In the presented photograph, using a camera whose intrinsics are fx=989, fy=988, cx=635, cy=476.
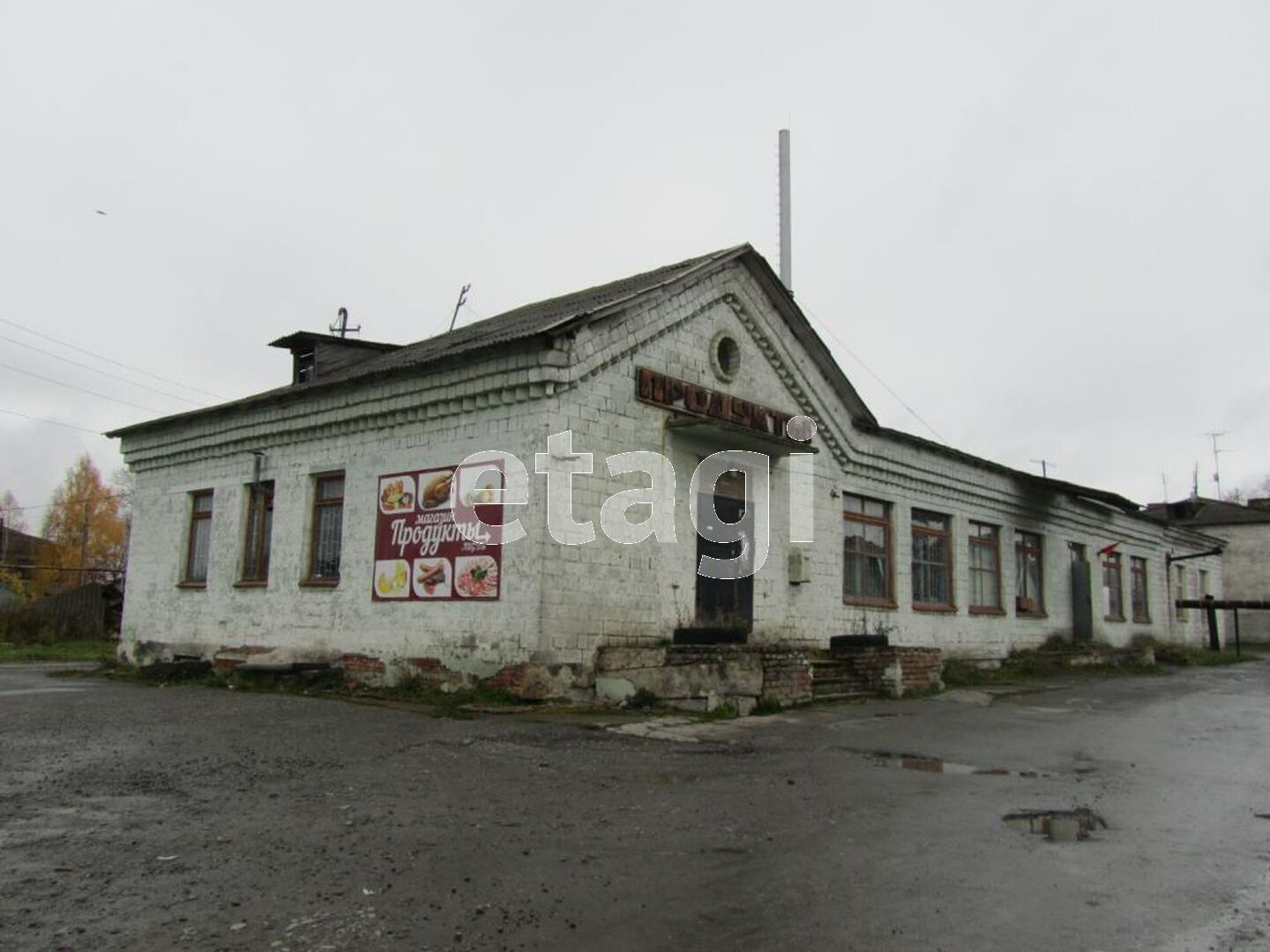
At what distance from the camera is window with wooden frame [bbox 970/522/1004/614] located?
21.5m

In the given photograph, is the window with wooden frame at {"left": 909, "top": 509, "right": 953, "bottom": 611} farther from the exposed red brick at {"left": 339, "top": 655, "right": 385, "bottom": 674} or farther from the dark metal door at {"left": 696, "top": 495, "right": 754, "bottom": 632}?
the exposed red brick at {"left": 339, "top": 655, "right": 385, "bottom": 674}

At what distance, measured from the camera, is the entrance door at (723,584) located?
1423 centimetres

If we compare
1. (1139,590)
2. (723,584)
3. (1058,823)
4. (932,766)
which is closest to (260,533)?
(723,584)

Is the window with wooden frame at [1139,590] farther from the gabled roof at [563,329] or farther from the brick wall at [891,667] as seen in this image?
the brick wall at [891,667]

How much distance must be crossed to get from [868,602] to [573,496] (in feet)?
26.3

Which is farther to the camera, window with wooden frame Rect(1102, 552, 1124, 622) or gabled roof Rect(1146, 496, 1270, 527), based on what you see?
gabled roof Rect(1146, 496, 1270, 527)

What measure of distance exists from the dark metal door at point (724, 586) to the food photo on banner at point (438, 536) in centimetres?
325

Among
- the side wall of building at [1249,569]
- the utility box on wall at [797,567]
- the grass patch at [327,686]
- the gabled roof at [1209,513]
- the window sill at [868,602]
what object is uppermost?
the gabled roof at [1209,513]

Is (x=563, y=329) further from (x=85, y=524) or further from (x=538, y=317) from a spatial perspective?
(x=85, y=524)

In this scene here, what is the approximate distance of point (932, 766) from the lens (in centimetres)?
868

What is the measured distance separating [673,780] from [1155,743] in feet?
19.6

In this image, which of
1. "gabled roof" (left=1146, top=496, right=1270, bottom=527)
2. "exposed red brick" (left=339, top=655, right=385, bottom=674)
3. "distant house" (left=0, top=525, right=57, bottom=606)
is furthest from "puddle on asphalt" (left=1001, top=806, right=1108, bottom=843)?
"distant house" (left=0, top=525, right=57, bottom=606)

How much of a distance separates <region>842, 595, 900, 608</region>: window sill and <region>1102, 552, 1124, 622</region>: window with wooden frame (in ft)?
38.1

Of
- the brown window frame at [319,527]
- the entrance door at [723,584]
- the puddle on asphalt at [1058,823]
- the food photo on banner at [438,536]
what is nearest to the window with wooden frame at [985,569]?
the entrance door at [723,584]
